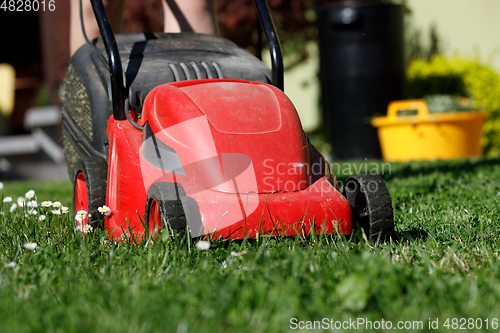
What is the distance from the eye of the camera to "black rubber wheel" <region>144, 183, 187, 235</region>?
143cm

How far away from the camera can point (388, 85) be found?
5406mm

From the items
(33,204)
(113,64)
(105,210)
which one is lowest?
(33,204)

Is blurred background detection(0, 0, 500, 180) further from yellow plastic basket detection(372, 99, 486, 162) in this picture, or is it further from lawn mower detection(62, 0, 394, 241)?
lawn mower detection(62, 0, 394, 241)

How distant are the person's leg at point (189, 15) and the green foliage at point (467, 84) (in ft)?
12.9

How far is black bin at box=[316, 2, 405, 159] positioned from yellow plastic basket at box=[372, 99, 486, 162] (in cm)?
45

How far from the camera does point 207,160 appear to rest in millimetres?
1561

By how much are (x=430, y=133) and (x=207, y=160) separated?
3770 millimetres

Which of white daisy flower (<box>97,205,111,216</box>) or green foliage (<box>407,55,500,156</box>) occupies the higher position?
white daisy flower (<box>97,205,111,216</box>)

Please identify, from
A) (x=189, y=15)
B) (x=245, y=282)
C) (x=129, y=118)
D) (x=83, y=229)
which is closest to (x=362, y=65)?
(x=189, y=15)

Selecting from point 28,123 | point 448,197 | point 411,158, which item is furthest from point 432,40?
point 28,123

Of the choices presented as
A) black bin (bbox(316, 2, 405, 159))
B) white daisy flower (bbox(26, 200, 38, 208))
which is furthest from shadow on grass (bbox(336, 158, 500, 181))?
white daisy flower (bbox(26, 200, 38, 208))

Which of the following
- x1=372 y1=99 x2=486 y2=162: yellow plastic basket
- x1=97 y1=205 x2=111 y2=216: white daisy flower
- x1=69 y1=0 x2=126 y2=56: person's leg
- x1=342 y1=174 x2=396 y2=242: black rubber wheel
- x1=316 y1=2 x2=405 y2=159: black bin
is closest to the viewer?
x1=342 y1=174 x2=396 y2=242: black rubber wheel

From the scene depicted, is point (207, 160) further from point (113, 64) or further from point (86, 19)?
point (86, 19)

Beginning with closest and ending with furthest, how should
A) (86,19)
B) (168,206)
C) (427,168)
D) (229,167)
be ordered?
(168,206), (229,167), (86,19), (427,168)
